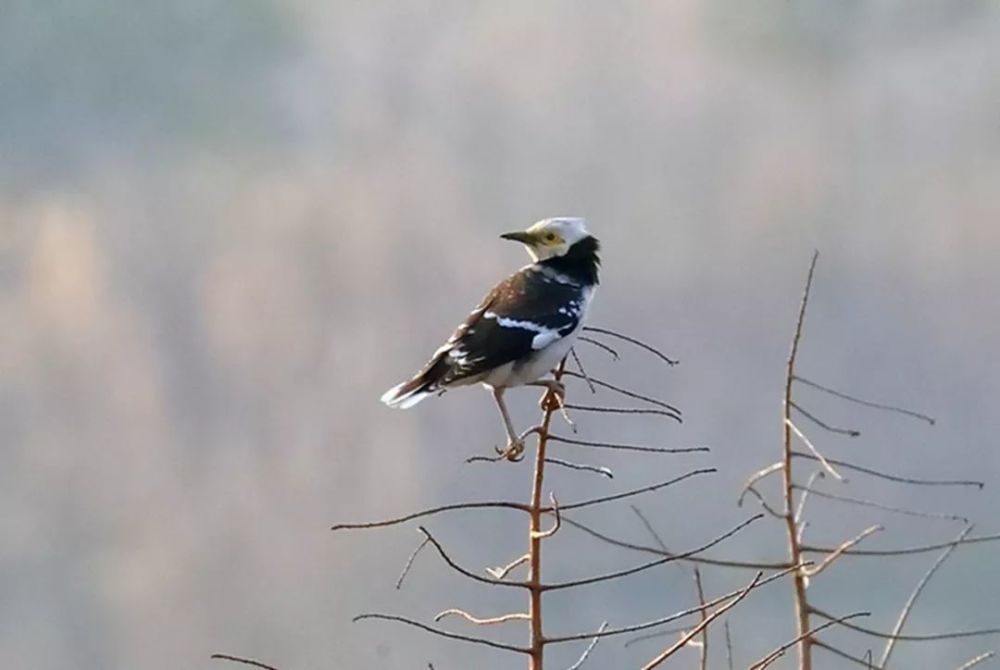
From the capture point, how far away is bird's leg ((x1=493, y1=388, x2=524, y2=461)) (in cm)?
166

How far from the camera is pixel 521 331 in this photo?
6.24 ft

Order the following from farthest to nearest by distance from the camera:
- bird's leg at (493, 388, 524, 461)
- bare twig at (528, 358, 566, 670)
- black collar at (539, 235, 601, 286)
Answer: black collar at (539, 235, 601, 286) → bird's leg at (493, 388, 524, 461) → bare twig at (528, 358, 566, 670)

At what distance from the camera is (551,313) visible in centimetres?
195

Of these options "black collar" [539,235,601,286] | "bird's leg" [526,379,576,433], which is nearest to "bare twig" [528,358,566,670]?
"bird's leg" [526,379,576,433]

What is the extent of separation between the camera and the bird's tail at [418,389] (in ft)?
6.06

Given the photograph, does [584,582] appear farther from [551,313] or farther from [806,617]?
[551,313]

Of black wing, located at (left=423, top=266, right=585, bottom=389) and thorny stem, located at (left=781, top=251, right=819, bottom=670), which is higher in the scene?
black wing, located at (left=423, top=266, right=585, bottom=389)

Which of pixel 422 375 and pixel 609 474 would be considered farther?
pixel 422 375

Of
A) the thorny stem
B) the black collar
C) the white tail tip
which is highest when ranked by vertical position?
the black collar

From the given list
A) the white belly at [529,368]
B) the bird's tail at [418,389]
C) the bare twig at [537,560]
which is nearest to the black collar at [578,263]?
the white belly at [529,368]

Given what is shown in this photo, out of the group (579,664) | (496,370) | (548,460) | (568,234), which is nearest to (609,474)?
(548,460)

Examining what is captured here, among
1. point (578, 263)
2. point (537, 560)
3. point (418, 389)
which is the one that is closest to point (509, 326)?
point (418, 389)

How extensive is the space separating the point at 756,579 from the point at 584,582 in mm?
194

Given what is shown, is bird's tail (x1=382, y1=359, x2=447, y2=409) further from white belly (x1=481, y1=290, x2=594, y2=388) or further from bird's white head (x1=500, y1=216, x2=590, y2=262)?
bird's white head (x1=500, y1=216, x2=590, y2=262)
